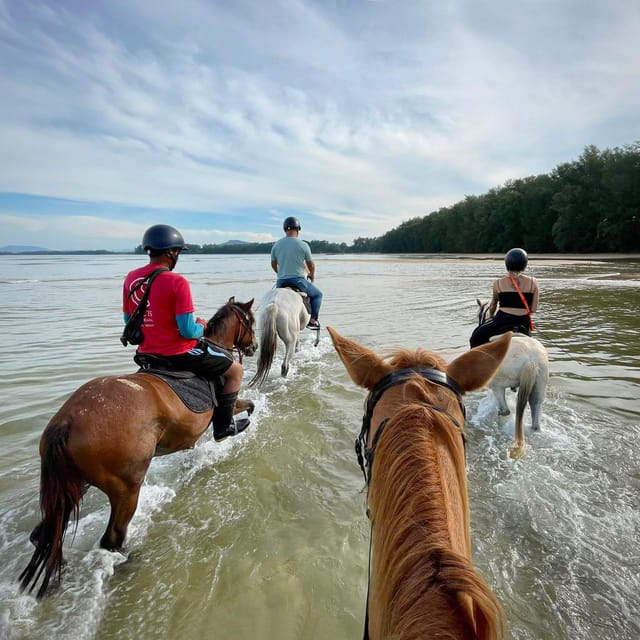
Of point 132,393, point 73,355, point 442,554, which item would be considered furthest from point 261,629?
point 73,355

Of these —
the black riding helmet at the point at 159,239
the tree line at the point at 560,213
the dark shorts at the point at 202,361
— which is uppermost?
the tree line at the point at 560,213

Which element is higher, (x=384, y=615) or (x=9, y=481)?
(x=384, y=615)

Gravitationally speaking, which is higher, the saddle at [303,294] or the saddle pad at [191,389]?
the saddle at [303,294]

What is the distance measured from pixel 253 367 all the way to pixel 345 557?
570 cm

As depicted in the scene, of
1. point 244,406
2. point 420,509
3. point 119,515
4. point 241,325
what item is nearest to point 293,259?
point 241,325

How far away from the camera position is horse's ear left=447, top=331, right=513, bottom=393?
178 cm

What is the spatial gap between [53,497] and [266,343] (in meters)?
4.52

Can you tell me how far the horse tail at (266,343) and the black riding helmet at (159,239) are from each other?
3549 mm

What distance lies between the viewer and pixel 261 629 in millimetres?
2277

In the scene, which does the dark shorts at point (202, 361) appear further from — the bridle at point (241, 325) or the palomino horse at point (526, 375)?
the palomino horse at point (526, 375)

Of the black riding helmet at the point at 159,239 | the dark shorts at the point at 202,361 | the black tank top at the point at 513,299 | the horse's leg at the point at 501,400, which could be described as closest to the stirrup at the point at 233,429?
the dark shorts at the point at 202,361

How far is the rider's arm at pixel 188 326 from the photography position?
126 inches

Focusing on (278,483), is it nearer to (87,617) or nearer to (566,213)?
(87,617)

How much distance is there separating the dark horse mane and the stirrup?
3271 mm
